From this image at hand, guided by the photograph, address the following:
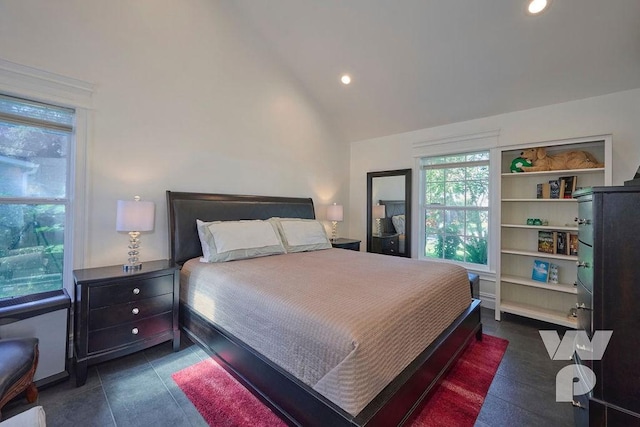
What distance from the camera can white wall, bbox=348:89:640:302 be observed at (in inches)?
104

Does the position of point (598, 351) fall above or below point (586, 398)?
above

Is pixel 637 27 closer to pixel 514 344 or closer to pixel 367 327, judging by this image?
pixel 514 344

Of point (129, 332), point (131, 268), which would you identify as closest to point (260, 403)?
point (129, 332)

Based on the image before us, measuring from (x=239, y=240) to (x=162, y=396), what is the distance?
4.31ft

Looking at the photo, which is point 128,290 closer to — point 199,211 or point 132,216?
point 132,216

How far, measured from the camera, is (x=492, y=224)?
342 cm

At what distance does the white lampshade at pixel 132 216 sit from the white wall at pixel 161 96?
0.40 m

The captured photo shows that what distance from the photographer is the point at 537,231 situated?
3.21 m

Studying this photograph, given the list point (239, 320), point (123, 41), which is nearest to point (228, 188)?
point (123, 41)

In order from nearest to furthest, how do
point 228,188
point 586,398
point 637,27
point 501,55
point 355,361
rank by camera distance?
1. point 355,361
2. point 586,398
3. point 637,27
4. point 501,55
5. point 228,188

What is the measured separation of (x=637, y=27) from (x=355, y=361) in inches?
133

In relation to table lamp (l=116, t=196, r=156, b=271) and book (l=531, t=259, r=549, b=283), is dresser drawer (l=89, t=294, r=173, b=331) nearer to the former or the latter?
table lamp (l=116, t=196, r=156, b=271)

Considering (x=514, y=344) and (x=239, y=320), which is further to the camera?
(x=514, y=344)

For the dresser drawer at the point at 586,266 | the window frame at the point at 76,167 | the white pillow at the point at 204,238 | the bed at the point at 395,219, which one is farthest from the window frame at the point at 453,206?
the window frame at the point at 76,167
